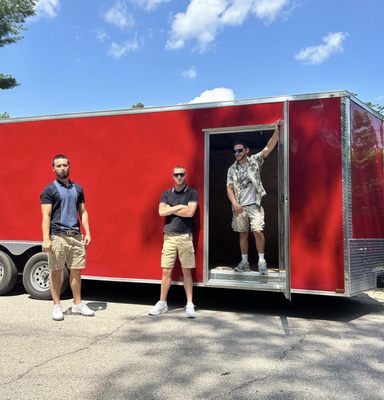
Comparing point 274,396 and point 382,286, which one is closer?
point 274,396

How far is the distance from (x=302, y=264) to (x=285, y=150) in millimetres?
1377

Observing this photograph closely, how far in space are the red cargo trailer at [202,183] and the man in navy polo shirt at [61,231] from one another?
2.29 feet

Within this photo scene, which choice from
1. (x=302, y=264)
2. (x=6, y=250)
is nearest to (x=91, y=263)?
(x=6, y=250)

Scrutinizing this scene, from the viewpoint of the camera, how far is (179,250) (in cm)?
555

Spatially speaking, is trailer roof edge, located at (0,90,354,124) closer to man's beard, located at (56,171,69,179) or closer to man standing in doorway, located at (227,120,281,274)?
man standing in doorway, located at (227,120,281,274)

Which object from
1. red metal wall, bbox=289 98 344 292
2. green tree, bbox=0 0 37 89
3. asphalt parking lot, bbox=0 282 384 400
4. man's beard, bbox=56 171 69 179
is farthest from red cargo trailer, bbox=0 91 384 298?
green tree, bbox=0 0 37 89

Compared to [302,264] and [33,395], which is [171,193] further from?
[33,395]

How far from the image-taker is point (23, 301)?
6.39 metres

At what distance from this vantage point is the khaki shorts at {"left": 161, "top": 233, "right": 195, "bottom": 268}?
5.51 metres

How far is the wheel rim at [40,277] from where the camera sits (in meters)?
6.46

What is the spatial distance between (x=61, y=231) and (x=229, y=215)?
12.9ft

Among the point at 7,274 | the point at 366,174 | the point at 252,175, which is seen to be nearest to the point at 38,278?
the point at 7,274

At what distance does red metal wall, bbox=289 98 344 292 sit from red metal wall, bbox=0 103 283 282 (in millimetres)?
414

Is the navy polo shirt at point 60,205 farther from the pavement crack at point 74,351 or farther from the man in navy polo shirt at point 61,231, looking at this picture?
the pavement crack at point 74,351
